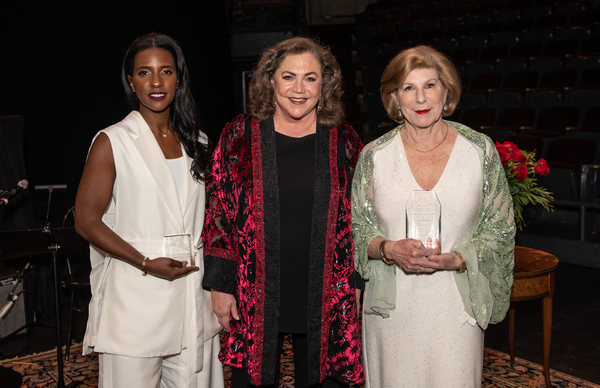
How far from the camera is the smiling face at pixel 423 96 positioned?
1.72 m

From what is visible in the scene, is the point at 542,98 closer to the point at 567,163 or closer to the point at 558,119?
the point at 558,119

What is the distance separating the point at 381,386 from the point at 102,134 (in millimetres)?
1298

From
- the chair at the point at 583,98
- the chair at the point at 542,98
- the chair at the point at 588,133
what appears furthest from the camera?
the chair at the point at 542,98

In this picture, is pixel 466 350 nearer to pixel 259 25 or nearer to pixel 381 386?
pixel 381 386

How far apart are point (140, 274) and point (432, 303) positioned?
976mm

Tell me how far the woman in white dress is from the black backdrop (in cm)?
257

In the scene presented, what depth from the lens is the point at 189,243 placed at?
64.4 inches

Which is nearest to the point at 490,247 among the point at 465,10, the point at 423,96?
the point at 423,96

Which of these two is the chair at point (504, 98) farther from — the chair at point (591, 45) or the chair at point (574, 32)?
the chair at point (574, 32)

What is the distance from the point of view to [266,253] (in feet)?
5.58

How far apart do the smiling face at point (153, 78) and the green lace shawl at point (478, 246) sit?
0.72m

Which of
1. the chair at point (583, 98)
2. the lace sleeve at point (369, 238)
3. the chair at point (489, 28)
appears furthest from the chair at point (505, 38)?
the lace sleeve at point (369, 238)

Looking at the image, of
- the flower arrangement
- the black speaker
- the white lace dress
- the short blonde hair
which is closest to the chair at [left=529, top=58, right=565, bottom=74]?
the flower arrangement

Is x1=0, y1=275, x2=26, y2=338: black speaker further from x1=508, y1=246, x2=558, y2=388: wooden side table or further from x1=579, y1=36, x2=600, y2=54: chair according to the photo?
x1=579, y1=36, x2=600, y2=54: chair
